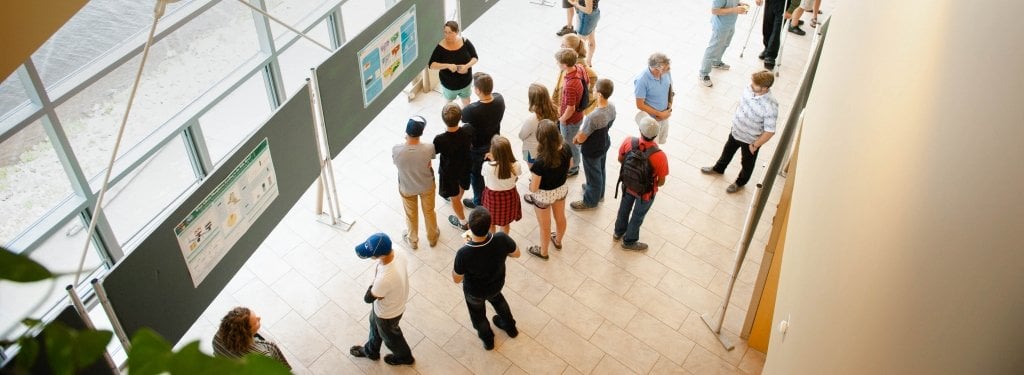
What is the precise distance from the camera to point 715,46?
30.1 feet

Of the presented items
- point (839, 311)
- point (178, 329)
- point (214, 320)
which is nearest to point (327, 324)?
point (214, 320)

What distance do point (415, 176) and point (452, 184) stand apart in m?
0.53

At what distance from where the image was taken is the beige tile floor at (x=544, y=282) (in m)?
5.96

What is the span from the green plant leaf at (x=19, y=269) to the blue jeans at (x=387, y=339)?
4945 millimetres

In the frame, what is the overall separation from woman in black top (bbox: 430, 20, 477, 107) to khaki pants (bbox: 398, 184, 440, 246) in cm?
151

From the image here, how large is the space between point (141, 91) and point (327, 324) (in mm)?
4372

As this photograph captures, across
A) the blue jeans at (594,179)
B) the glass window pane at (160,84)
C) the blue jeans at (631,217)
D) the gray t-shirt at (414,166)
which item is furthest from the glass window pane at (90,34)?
the blue jeans at (631,217)

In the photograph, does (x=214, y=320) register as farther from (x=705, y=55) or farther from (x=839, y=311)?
(x=705, y=55)

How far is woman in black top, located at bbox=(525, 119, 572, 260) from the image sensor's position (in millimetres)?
5910

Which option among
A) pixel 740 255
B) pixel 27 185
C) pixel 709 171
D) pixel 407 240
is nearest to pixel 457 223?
pixel 407 240

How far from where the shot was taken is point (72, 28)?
7.61 metres

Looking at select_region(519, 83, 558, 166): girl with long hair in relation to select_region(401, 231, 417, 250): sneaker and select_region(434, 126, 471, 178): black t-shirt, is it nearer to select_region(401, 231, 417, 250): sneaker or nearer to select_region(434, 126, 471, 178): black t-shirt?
select_region(434, 126, 471, 178): black t-shirt

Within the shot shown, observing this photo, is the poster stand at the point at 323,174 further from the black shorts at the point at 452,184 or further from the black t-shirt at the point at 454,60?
the black t-shirt at the point at 454,60

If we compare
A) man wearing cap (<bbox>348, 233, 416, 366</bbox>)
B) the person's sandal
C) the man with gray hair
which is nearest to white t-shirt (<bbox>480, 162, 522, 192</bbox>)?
the person's sandal
